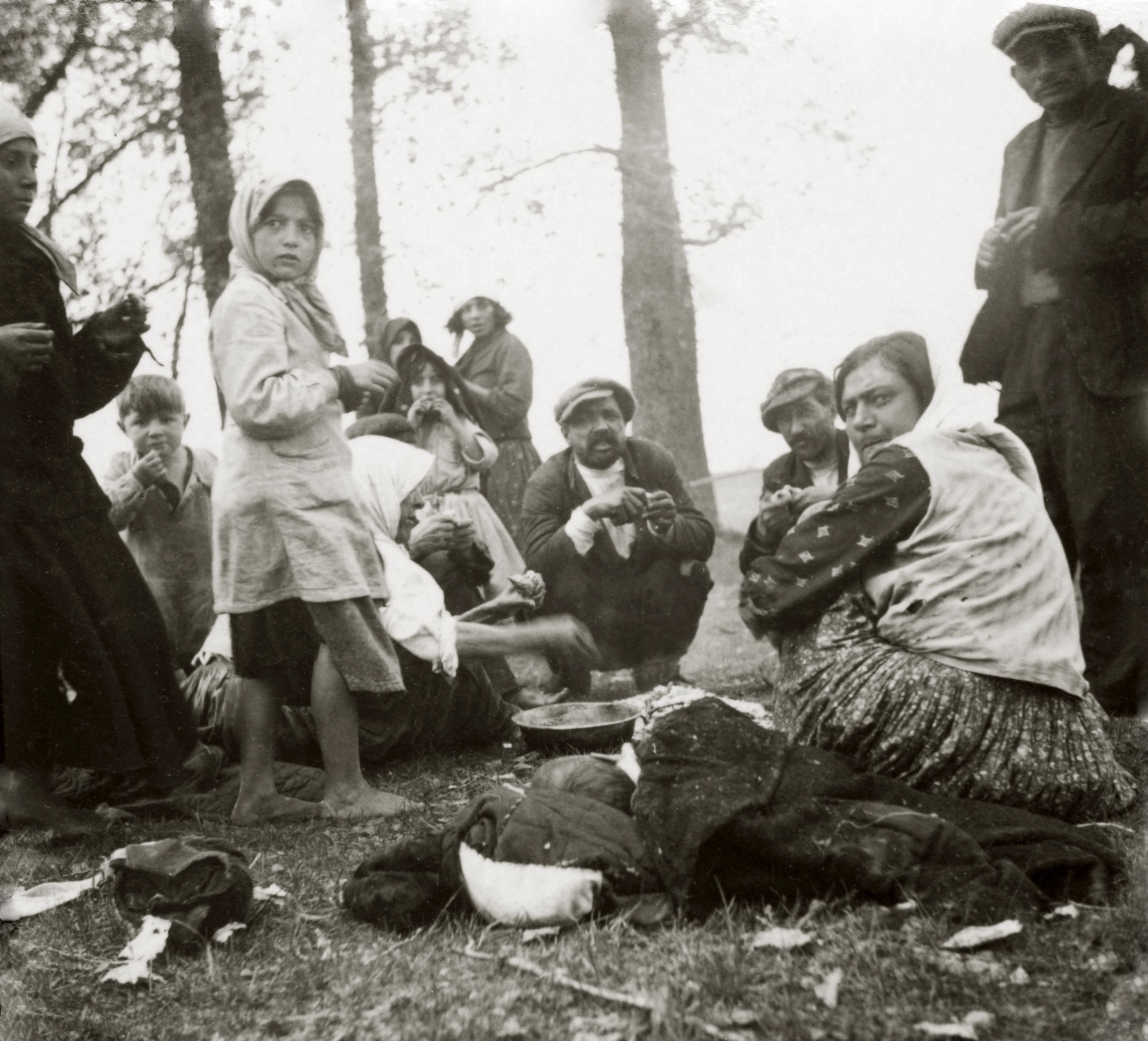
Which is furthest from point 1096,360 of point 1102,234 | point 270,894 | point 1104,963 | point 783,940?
point 270,894

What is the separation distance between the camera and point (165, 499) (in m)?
3.70

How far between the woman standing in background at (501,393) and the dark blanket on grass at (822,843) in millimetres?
1988

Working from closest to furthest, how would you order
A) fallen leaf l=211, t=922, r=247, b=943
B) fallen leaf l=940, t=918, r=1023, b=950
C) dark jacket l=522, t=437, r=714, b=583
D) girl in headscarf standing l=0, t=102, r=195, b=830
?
fallen leaf l=940, t=918, r=1023, b=950
fallen leaf l=211, t=922, r=247, b=943
girl in headscarf standing l=0, t=102, r=195, b=830
dark jacket l=522, t=437, r=714, b=583

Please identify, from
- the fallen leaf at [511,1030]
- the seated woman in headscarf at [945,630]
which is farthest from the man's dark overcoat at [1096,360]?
the fallen leaf at [511,1030]

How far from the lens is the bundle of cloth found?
2.20 meters

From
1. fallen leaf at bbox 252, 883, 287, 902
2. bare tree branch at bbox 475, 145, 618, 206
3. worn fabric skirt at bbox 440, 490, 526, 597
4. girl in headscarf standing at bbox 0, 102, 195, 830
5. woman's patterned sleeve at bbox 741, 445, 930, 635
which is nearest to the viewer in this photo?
fallen leaf at bbox 252, 883, 287, 902

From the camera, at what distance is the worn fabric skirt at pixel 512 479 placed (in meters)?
4.23

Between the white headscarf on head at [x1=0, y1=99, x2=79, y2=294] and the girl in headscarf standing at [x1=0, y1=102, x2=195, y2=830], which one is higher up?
the white headscarf on head at [x1=0, y1=99, x2=79, y2=294]

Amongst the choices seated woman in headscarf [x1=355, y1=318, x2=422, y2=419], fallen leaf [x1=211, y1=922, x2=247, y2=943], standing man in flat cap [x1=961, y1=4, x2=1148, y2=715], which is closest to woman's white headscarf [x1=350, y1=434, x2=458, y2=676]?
seated woman in headscarf [x1=355, y1=318, x2=422, y2=419]

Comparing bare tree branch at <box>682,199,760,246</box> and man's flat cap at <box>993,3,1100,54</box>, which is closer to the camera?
man's flat cap at <box>993,3,1100,54</box>

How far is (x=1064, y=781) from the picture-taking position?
264cm

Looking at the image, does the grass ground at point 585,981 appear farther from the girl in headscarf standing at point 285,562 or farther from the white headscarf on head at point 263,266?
the white headscarf on head at point 263,266

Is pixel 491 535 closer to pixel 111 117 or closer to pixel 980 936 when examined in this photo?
pixel 111 117

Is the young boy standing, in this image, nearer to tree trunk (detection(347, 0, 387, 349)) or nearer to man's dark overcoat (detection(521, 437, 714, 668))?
tree trunk (detection(347, 0, 387, 349))
